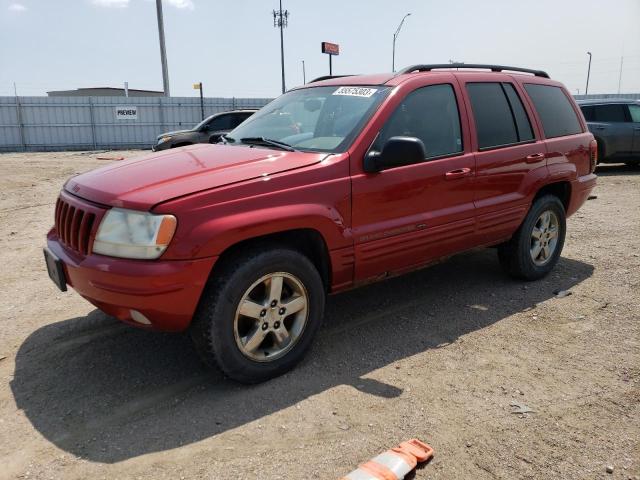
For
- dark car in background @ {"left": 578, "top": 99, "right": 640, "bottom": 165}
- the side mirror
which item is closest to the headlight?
the side mirror

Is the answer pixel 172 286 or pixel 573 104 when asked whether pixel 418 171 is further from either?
pixel 573 104

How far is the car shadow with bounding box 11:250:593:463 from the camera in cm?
280

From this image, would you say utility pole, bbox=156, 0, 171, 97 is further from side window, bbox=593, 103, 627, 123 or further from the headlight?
the headlight

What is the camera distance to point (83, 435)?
273cm

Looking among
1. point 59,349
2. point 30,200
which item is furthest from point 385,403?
point 30,200

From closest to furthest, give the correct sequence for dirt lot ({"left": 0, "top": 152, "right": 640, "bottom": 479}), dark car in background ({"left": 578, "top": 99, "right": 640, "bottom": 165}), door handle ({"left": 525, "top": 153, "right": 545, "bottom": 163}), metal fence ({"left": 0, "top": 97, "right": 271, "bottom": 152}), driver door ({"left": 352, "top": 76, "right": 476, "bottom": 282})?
dirt lot ({"left": 0, "top": 152, "right": 640, "bottom": 479}) < driver door ({"left": 352, "top": 76, "right": 476, "bottom": 282}) < door handle ({"left": 525, "top": 153, "right": 545, "bottom": 163}) < dark car in background ({"left": 578, "top": 99, "right": 640, "bottom": 165}) < metal fence ({"left": 0, "top": 97, "right": 271, "bottom": 152})

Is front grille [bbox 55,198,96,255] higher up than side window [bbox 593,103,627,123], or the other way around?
side window [bbox 593,103,627,123]

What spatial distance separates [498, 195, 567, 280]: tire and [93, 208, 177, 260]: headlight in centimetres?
325

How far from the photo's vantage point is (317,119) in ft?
12.8

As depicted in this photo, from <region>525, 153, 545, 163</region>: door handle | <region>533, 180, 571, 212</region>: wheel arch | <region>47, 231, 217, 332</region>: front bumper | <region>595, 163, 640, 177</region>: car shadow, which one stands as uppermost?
<region>525, 153, 545, 163</region>: door handle

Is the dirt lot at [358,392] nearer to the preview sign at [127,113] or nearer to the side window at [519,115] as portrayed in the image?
the side window at [519,115]

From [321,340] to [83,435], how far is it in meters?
1.67

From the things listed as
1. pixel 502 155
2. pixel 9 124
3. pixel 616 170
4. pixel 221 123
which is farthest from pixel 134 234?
pixel 9 124

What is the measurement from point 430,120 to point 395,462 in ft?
8.16
